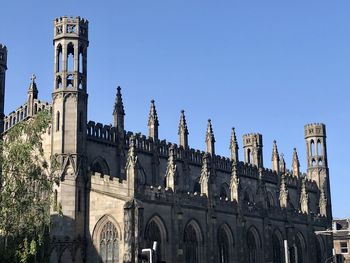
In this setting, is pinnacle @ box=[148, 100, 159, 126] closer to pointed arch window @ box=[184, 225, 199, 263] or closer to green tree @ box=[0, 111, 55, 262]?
pointed arch window @ box=[184, 225, 199, 263]

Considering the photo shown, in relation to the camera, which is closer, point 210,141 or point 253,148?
point 210,141

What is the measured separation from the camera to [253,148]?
75.5 metres

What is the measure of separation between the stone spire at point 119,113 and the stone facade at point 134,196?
0.29 ft

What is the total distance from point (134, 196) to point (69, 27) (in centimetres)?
1511

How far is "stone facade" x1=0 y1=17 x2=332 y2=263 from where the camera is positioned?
4512cm

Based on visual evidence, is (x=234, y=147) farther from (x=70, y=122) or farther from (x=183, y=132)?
(x=70, y=122)

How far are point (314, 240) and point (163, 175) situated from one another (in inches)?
838

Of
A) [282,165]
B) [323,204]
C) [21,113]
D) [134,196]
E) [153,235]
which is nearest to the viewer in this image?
[134,196]

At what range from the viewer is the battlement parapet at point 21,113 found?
5062 cm

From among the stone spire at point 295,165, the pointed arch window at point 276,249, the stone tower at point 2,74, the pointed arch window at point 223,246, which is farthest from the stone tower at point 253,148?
the stone tower at point 2,74

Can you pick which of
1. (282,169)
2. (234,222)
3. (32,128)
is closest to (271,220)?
(234,222)

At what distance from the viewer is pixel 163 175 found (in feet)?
188

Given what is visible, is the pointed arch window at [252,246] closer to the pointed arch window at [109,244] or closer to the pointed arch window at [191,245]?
the pointed arch window at [191,245]

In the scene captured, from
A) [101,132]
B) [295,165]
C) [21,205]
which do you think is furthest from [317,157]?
[21,205]
